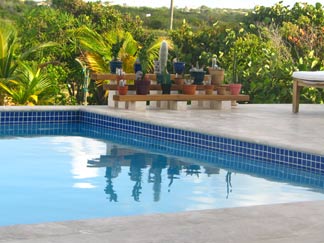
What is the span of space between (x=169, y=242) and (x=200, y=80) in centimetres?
731

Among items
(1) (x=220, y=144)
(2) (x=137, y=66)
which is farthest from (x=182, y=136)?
(2) (x=137, y=66)

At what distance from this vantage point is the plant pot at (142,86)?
10250 mm

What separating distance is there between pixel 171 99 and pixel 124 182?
4106mm

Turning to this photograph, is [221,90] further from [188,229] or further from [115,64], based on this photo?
[188,229]

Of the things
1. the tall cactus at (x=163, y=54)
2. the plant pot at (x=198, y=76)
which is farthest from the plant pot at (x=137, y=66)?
the plant pot at (x=198, y=76)

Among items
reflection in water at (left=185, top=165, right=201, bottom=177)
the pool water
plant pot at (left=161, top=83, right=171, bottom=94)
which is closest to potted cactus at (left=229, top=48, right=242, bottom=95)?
plant pot at (left=161, top=83, right=171, bottom=94)

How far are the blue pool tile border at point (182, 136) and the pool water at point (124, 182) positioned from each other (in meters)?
0.10

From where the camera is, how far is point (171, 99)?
1045 centimetres

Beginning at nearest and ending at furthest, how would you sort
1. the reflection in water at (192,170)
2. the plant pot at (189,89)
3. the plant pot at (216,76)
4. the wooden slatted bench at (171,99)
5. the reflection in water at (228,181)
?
the reflection in water at (228,181) → the reflection in water at (192,170) → the wooden slatted bench at (171,99) → the plant pot at (189,89) → the plant pot at (216,76)

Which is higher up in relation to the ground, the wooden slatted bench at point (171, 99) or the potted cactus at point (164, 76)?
the potted cactus at point (164, 76)

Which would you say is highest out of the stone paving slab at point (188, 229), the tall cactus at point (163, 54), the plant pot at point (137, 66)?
the tall cactus at point (163, 54)

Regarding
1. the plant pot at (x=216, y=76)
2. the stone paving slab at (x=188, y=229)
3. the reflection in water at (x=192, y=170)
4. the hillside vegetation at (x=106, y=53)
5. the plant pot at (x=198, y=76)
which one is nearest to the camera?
the stone paving slab at (x=188, y=229)

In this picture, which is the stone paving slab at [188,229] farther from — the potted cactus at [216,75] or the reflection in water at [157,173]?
the potted cactus at [216,75]

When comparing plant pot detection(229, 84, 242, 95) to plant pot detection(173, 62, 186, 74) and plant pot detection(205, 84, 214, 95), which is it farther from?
plant pot detection(173, 62, 186, 74)
